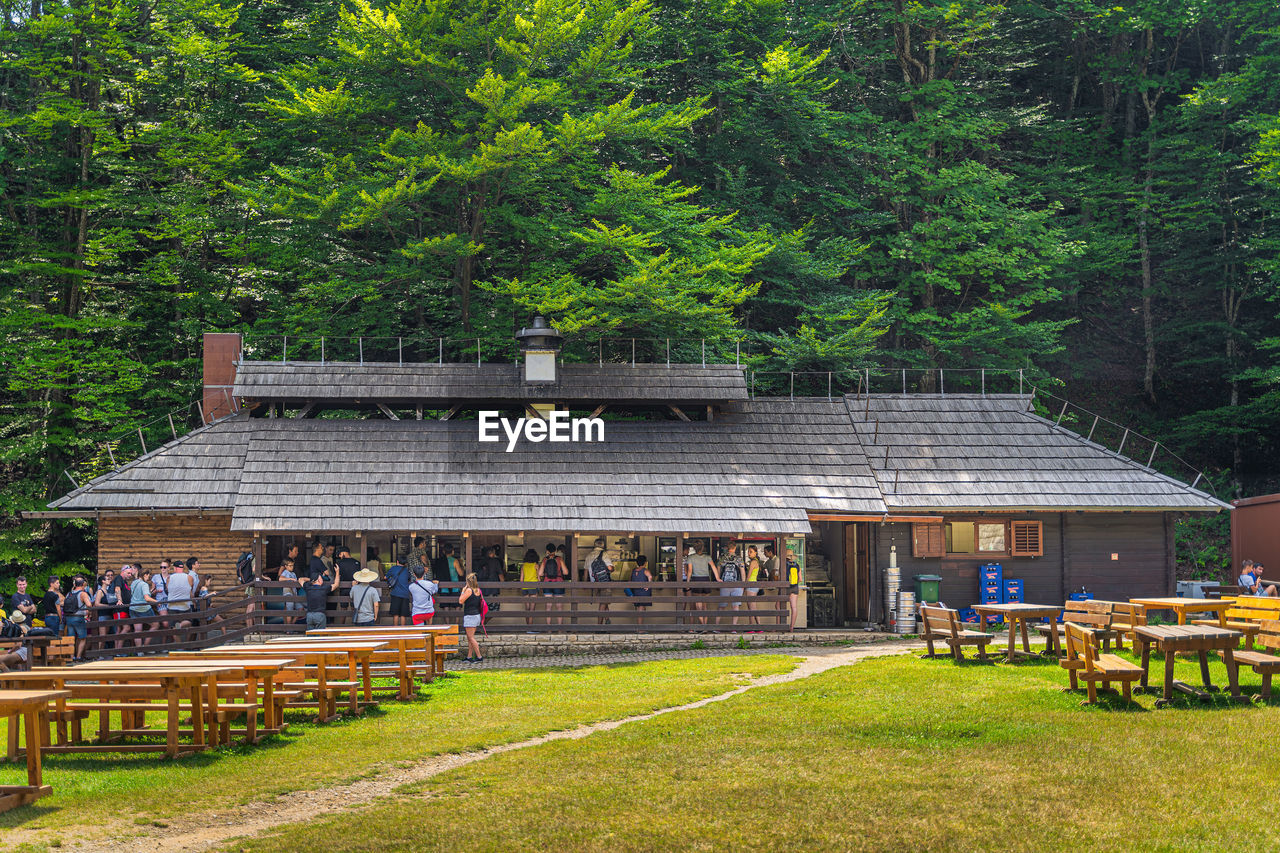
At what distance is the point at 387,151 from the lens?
93.9 feet

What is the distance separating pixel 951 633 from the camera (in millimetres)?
16047

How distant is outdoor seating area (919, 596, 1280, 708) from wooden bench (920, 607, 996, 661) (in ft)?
0.05

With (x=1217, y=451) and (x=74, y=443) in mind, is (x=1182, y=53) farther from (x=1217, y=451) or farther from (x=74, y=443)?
(x=74, y=443)

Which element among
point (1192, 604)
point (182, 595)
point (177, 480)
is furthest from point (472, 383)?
point (1192, 604)

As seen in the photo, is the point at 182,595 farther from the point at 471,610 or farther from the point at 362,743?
the point at 362,743

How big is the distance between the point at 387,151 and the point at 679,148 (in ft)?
28.3

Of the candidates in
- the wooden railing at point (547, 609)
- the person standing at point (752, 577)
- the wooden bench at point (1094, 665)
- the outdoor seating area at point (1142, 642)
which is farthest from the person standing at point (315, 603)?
the wooden bench at point (1094, 665)

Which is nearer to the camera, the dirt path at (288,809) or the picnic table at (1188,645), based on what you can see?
the dirt path at (288,809)

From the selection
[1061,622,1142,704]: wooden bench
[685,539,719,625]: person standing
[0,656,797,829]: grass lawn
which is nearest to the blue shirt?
[0,656,797,829]: grass lawn

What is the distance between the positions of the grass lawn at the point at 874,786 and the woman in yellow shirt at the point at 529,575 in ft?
30.5

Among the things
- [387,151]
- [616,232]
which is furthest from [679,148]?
[387,151]

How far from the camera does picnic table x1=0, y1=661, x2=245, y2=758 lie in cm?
1002

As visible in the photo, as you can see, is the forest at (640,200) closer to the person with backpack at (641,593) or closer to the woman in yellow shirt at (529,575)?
the woman in yellow shirt at (529,575)

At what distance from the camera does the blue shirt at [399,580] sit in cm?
2011
